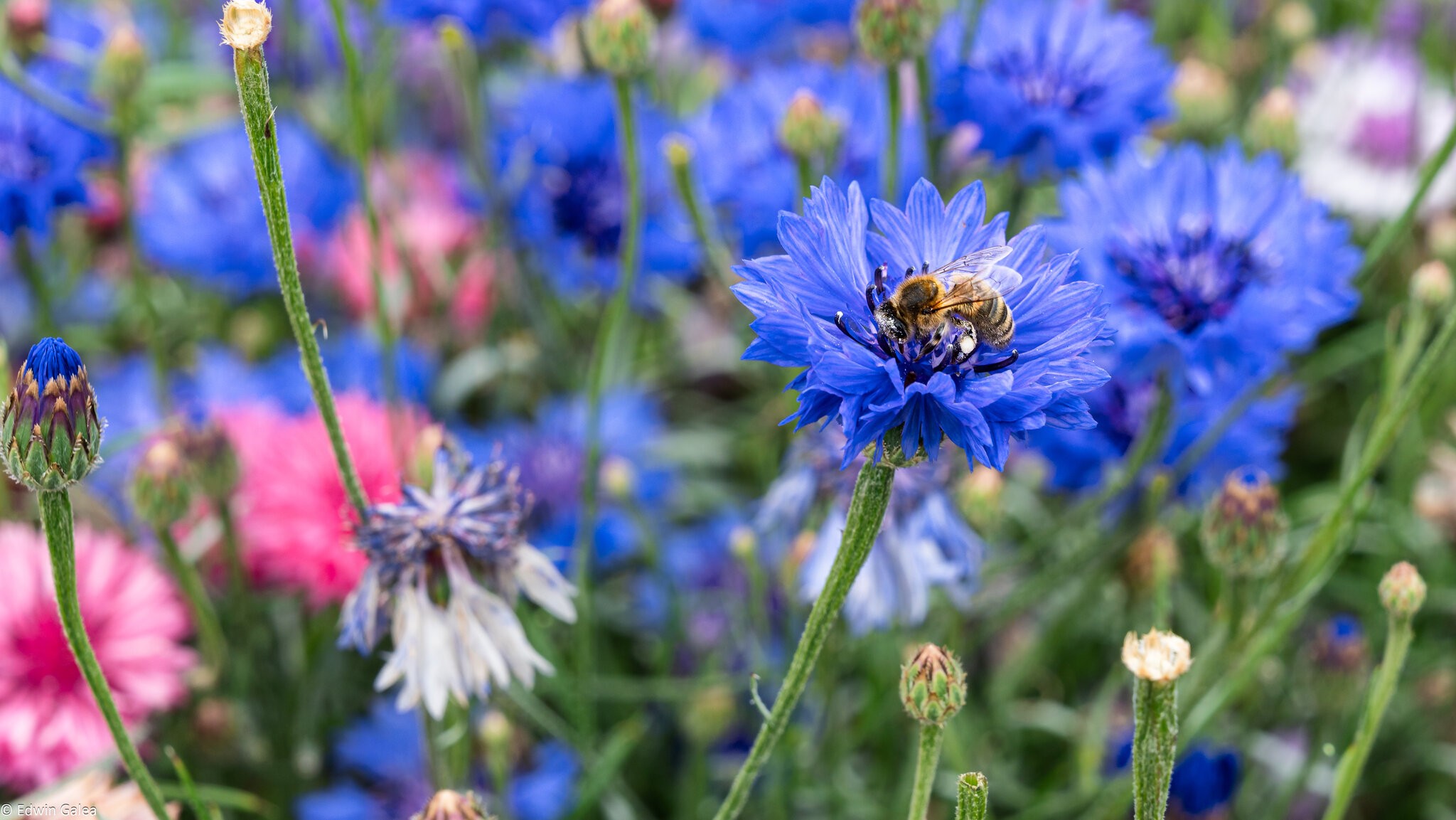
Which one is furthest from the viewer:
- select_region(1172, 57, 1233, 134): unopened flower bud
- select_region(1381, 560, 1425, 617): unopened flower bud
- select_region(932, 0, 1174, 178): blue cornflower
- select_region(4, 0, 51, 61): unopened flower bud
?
select_region(1172, 57, 1233, 134): unopened flower bud

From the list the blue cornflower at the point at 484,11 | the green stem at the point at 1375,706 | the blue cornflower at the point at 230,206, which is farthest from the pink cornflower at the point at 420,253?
the green stem at the point at 1375,706

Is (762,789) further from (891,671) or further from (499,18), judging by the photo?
(499,18)

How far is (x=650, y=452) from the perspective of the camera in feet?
4.12

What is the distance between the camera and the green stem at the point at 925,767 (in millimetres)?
565

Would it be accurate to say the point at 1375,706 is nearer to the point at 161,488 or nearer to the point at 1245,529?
the point at 1245,529

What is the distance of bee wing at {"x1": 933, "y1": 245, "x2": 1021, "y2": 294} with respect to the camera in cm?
59

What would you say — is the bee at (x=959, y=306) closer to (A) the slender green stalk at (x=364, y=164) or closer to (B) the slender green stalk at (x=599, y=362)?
(B) the slender green stalk at (x=599, y=362)

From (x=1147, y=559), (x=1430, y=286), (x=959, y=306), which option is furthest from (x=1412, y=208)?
(x=959, y=306)

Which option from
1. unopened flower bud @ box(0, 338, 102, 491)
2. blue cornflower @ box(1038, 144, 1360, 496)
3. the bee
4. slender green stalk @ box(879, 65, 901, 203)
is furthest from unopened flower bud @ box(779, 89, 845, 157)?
unopened flower bud @ box(0, 338, 102, 491)

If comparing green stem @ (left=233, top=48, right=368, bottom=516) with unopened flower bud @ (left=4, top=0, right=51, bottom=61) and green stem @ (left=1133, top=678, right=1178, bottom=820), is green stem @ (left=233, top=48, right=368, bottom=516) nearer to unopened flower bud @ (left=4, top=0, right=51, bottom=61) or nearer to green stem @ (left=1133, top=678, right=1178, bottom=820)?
green stem @ (left=1133, top=678, right=1178, bottom=820)

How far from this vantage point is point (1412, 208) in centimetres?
87

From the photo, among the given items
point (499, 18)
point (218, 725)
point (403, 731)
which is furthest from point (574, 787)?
point (499, 18)

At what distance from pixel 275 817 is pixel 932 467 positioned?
561 mm

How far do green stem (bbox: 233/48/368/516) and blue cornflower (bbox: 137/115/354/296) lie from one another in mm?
667
